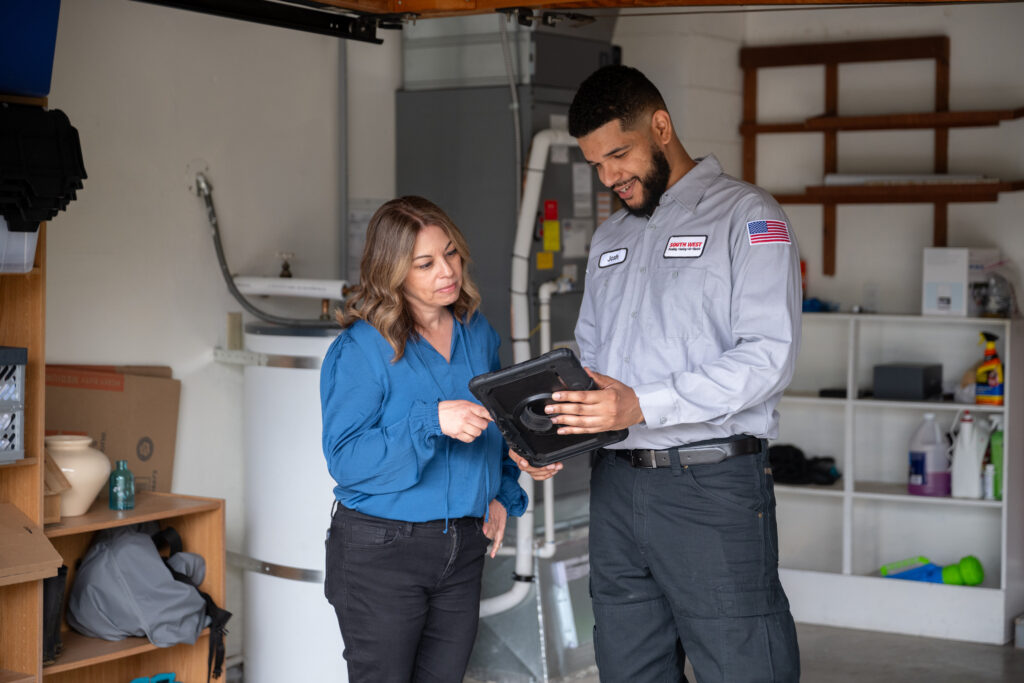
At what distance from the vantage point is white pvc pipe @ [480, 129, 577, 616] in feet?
13.8

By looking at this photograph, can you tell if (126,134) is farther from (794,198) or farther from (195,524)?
(794,198)

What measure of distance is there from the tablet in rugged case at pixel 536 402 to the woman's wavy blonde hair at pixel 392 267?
303 millimetres

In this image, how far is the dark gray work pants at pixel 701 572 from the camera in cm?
232

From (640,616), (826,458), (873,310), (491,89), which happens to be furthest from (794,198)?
(640,616)

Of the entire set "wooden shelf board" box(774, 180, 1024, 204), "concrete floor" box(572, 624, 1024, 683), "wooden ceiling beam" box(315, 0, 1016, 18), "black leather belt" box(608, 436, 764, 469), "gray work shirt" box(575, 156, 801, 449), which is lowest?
"concrete floor" box(572, 624, 1024, 683)

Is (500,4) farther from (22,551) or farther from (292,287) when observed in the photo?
(22,551)

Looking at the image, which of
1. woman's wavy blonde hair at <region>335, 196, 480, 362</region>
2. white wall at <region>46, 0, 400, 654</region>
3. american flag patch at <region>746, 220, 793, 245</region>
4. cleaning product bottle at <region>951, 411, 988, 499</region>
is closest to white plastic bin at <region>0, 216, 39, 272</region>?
white wall at <region>46, 0, 400, 654</region>

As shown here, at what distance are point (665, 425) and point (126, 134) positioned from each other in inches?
88.8

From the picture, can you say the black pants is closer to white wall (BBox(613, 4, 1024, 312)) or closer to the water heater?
the water heater

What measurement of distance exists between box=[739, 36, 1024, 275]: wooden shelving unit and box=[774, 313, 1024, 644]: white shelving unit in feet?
1.49

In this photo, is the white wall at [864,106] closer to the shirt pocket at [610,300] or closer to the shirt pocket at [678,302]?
the shirt pocket at [610,300]

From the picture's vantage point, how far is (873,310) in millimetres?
5398

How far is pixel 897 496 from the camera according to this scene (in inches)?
197

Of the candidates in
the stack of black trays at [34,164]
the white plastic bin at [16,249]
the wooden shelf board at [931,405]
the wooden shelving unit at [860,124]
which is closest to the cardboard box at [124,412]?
the white plastic bin at [16,249]
